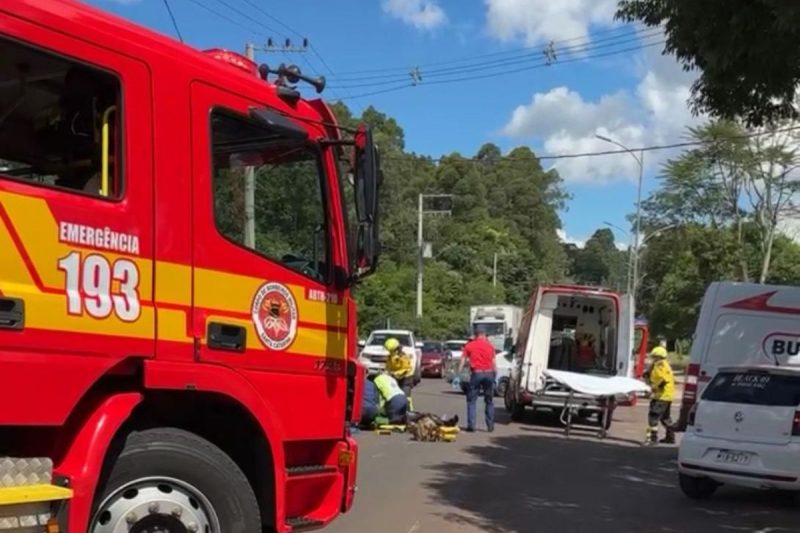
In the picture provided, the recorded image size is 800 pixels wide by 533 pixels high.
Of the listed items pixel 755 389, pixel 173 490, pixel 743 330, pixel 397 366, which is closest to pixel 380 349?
pixel 397 366

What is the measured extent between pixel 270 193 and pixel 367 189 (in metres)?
0.59

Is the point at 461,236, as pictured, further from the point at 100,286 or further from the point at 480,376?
the point at 100,286

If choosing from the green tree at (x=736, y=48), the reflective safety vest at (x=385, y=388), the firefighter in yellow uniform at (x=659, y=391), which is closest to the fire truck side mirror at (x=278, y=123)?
the green tree at (x=736, y=48)

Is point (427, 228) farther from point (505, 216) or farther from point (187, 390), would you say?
point (187, 390)

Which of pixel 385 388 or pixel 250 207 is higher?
pixel 250 207

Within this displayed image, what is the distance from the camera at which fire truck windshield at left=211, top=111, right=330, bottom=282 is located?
518 centimetres

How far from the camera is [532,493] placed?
10750 mm

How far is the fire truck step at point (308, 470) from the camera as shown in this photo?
18.1ft

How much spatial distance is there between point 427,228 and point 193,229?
77379 mm

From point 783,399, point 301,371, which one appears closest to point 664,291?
point 783,399

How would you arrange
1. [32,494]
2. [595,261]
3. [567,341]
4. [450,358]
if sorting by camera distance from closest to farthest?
[32,494]
[567,341]
[450,358]
[595,261]

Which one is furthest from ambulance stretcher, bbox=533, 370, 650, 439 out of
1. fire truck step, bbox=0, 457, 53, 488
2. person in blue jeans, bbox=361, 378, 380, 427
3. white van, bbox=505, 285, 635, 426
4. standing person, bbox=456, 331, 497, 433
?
fire truck step, bbox=0, 457, 53, 488

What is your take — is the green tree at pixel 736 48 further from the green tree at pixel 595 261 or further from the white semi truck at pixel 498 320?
the green tree at pixel 595 261

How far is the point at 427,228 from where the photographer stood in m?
82.1
